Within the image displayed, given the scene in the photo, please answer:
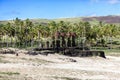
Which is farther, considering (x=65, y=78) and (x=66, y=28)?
(x=66, y=28)

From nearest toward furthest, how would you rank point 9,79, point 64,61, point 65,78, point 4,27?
point 9,79, point 65,78, point 64,61, point 4,27

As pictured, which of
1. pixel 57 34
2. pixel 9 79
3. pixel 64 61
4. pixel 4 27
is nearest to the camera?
pixel 9 79

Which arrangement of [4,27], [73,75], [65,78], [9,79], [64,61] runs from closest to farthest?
1. [9,79]
2. [65,78]
3. [73,75]
4. [64,61]
5. [4,27]

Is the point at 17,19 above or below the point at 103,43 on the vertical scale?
above

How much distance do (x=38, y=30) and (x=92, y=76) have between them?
132407mm

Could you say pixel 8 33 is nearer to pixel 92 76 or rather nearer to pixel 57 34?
pixel 57 34

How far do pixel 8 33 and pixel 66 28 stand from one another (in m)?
28.4

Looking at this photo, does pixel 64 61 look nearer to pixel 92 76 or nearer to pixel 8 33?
pixel 92 76

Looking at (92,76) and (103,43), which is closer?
(92,76)

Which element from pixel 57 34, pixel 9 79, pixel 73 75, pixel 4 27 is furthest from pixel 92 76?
pixel 4 27

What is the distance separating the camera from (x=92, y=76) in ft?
154

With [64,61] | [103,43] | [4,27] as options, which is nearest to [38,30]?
[4,27]

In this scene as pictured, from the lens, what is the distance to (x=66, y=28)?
601 ft

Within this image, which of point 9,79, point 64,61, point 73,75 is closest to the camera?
point 9,79
